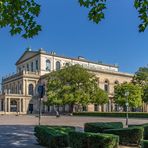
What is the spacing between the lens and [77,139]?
11.5 metres

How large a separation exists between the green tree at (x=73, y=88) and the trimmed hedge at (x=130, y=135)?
2000 inches

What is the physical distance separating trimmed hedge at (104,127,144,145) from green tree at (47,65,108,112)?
167 feet

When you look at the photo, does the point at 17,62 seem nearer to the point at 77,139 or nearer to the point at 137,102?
the point at 137,102

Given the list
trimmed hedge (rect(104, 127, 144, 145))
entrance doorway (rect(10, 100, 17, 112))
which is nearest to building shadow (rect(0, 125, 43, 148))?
trimmed hedge (rect(104, 127, 144, 145))

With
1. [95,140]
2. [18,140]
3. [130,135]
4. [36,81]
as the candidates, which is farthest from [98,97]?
[95,140]

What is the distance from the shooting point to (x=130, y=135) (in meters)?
14.2

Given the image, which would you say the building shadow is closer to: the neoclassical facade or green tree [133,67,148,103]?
green tree [133,67,148,103]

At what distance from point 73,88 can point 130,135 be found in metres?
53.1

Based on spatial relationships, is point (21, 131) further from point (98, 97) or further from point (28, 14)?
point (98, 97)

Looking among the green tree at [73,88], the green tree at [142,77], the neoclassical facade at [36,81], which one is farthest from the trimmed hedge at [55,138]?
the neoclassical facade at [36,81]

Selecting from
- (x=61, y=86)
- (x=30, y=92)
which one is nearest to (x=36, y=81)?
(x=30, y=92)

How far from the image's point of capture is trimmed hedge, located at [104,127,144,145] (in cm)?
1417

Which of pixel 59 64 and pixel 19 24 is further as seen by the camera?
pixel 59 64

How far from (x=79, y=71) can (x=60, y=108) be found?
2125cm
